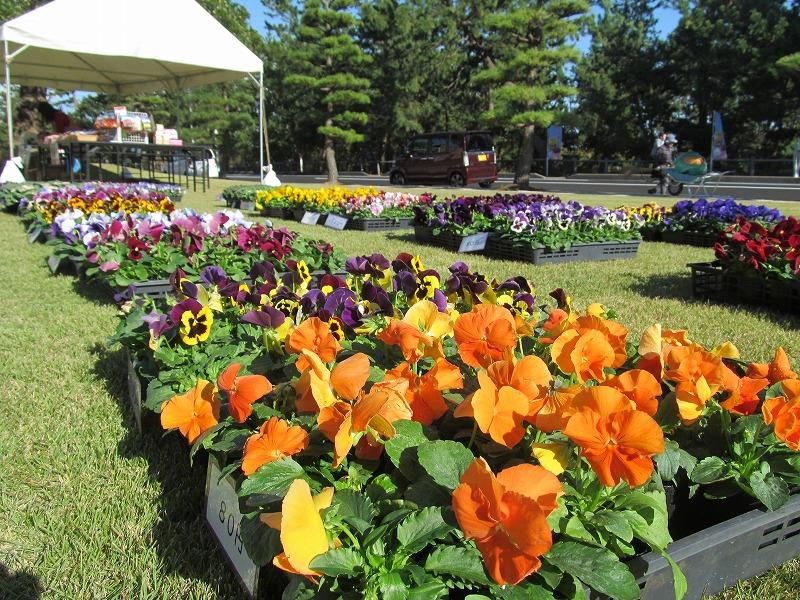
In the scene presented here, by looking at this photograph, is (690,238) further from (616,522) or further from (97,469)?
(616,522)

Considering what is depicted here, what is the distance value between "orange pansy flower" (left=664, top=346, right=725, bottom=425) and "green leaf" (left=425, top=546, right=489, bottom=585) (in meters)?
0.52

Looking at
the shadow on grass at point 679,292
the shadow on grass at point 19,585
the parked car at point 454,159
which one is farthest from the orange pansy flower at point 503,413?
the parked car at point 454,159

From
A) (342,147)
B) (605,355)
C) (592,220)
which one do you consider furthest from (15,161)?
(342,147)

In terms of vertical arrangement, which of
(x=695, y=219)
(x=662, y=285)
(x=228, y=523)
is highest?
(x=695, y=219)

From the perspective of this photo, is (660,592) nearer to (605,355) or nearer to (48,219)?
(605,355)

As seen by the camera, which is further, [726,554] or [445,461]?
[726,554]

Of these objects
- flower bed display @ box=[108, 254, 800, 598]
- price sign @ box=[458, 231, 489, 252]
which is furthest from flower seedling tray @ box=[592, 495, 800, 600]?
price sign @ box=[458, 231, 489, 252]

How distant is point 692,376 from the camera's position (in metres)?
1.28

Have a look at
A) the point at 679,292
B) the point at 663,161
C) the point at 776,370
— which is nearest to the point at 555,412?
the point at 776,370

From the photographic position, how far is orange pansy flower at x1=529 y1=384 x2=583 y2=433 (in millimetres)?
1020

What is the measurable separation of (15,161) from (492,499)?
1277 centimetres

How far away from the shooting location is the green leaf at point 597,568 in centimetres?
93

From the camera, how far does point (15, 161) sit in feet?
37.3

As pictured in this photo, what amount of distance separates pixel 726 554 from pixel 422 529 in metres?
0.69
